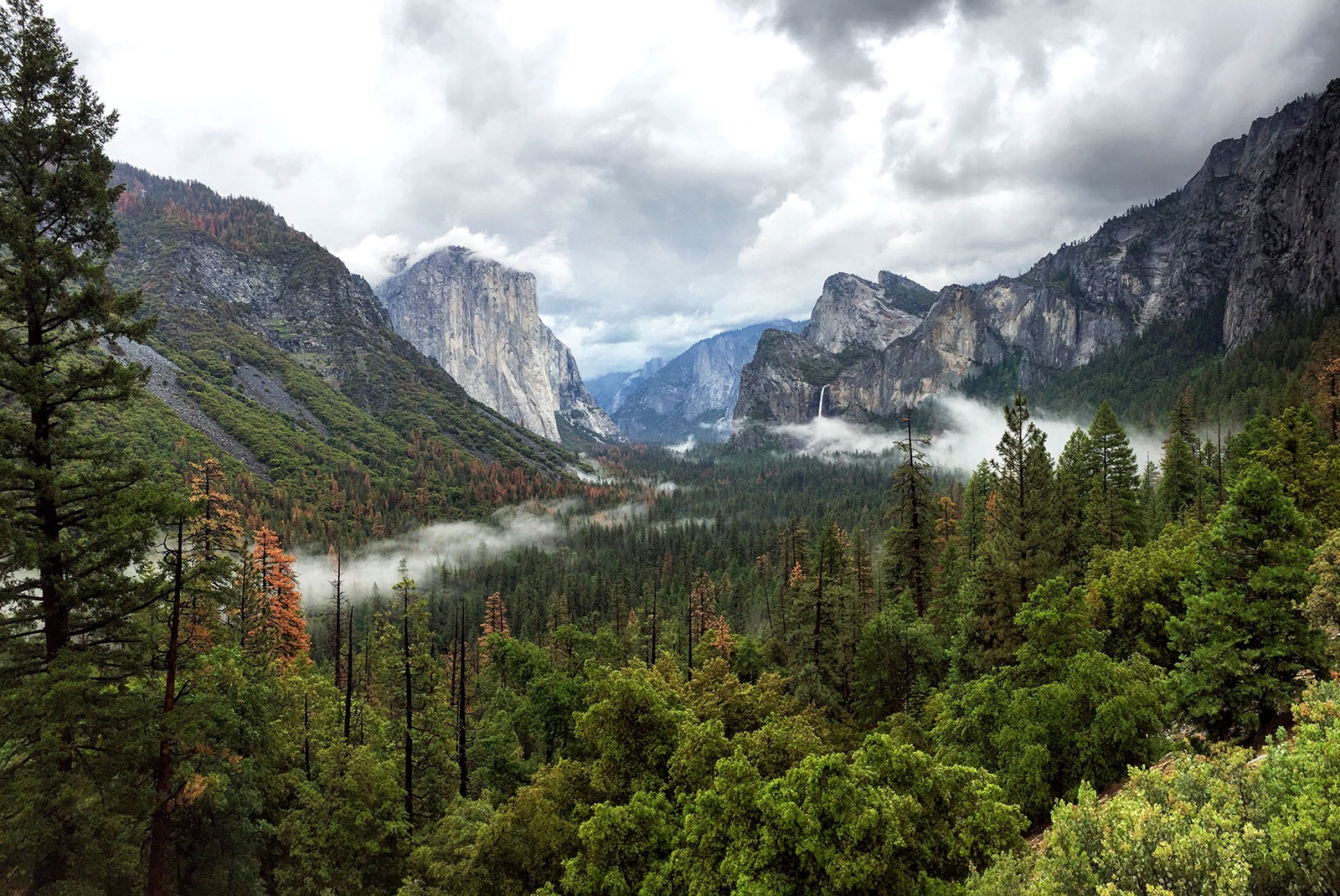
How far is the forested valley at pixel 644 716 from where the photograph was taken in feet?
38.3

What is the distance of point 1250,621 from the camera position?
53.0 feet

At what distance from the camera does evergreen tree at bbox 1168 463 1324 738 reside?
51.6 feet

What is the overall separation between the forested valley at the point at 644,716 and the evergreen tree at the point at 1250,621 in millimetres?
91

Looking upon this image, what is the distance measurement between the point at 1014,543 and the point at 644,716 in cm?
1835

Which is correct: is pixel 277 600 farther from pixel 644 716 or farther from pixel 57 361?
pixel 644 716

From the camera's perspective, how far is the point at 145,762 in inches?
541

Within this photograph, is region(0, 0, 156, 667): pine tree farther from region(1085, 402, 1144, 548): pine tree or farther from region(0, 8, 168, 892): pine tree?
region(1085, 402, 1144, 548): pine tree

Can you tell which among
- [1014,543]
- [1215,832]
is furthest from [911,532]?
[1215,832]

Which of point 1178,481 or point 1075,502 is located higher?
point 1178,481

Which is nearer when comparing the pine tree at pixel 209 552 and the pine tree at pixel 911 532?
the pine tree at pixel 209 552

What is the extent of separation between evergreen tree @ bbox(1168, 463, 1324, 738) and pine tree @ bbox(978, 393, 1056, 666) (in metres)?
7.34

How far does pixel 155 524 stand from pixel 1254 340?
17426 centimetres

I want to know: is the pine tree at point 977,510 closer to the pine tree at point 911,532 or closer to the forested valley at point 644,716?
the pine tree at point 911,532

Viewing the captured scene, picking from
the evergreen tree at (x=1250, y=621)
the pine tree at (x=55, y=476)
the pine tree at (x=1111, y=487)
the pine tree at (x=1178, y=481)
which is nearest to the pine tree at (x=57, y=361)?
the pine tree at (x=55, y=476)
